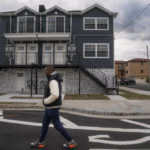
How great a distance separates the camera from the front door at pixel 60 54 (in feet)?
57.0

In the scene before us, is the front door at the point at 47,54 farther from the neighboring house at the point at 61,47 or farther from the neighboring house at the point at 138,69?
the neighboring house at the point at 138,69

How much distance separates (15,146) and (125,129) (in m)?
3.40

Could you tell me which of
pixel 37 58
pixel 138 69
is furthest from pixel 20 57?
pixel 138 69

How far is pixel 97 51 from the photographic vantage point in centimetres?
1725

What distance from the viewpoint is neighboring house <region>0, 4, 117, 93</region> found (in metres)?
16.9

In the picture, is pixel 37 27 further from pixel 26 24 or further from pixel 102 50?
pixel 102 50

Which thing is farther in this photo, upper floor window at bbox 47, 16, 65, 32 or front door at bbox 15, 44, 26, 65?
upper floor window at bbox 47, 16, 65, 32

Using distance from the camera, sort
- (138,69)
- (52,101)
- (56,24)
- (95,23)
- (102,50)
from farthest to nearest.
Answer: (138,69), (56,24), (95,23), (102,50), (52,101)

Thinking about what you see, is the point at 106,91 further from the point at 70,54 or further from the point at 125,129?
the point at 125,129

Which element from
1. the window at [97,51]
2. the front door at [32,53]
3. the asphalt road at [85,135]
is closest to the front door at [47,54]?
the front door at [32,53]

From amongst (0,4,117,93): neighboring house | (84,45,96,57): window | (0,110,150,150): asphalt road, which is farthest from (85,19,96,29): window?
(0,110,150,150): asphalt road

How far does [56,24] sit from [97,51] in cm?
508

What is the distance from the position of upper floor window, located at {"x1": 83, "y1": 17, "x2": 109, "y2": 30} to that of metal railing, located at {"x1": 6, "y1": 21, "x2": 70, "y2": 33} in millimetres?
1856

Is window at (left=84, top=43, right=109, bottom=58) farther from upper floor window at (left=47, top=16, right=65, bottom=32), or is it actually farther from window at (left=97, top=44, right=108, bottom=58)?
upper floor window at (left=47, top=16, right=65, bottom=32)
